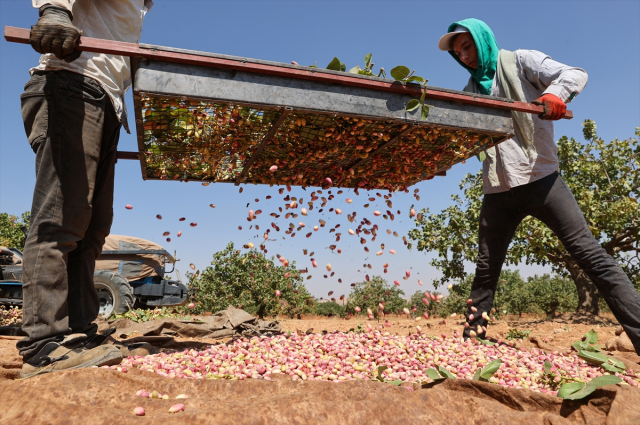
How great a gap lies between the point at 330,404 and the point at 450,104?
2.20 metres

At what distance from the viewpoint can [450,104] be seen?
2982mm

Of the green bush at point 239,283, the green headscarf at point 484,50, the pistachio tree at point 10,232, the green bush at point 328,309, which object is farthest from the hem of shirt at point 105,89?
the pistachio tree at point 10,232

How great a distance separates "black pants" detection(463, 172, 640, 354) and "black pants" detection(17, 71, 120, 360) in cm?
317

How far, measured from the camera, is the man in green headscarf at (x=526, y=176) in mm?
3229

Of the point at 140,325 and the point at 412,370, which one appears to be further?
the point at 140,325

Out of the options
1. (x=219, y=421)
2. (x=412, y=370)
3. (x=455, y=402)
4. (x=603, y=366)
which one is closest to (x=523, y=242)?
(x=603, y=366)

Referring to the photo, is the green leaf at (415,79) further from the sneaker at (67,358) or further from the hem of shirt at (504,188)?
the sneaker at (67,358)

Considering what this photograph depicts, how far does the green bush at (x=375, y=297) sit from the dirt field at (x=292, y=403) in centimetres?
1190

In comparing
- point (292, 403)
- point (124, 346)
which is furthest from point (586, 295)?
point (292, 403)

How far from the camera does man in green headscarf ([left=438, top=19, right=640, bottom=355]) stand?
323cm

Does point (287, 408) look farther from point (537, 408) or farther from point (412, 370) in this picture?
point (412, 370)

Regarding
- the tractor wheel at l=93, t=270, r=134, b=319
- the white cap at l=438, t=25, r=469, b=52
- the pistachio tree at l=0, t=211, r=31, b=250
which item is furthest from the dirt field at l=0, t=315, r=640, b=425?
the pistachio tree at l=0, t=211, r=31, b=250

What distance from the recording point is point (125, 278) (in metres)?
8.01

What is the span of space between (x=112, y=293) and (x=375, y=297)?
8.55m
